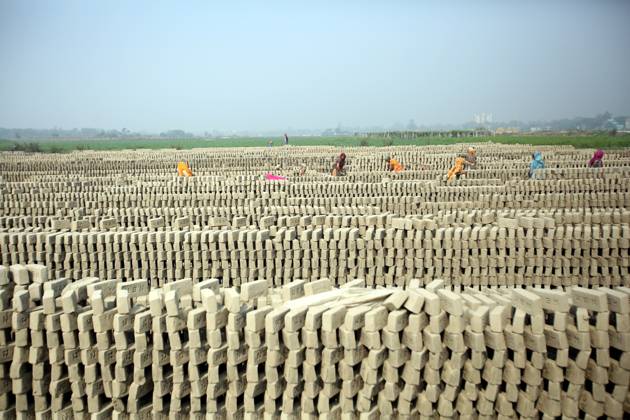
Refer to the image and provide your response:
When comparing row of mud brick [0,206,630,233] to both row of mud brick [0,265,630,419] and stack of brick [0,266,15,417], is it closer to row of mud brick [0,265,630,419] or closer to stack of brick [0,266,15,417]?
row of mud brick [0,265,630,419]

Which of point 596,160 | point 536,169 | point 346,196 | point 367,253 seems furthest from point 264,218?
point 596,160

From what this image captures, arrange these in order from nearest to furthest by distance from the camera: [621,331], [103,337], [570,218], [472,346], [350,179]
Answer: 1. [621,331]
2. [472,346]
3. [103,337]
4. [570,218]
5. [350,179]

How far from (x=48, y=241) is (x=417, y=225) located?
6384 mm

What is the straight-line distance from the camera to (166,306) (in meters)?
3.52

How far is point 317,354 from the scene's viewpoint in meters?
3.46

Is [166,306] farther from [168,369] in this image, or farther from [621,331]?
[621,331]

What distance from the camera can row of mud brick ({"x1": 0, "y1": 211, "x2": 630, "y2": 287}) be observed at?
6.61 metres

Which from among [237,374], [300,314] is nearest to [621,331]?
[300,314]

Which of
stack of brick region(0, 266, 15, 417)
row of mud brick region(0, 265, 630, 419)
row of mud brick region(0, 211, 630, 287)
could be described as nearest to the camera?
row of mud brick region(0, 265, 630, 419)

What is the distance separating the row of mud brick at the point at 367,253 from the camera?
6.61m

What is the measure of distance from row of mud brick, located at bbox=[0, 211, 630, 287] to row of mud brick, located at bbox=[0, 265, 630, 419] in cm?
302

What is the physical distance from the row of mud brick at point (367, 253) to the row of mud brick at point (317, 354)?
3.02m

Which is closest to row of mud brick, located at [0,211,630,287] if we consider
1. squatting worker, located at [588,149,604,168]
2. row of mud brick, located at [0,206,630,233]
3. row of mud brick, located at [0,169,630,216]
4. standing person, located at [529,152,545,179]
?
row of mud brick, located at [0,206,630,233]

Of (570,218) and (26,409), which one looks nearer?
(26,409)
